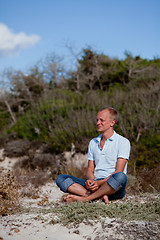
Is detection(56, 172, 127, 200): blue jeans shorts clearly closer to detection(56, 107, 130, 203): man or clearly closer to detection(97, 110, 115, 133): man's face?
detection(56, 107, 130, 203): man

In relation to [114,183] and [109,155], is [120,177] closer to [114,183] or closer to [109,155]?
[114,183]

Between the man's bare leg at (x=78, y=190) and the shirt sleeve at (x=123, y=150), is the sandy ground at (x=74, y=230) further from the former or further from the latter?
the shirt sleeve at (x=123, y=150)

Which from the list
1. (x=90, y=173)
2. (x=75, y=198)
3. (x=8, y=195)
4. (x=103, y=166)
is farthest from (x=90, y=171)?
(x=8, y=195)

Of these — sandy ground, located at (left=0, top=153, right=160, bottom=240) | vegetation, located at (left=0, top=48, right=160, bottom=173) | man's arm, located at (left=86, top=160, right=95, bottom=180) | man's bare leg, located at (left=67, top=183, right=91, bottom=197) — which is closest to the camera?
sandy ground, located at (left=0, top=153, right=160, bottom=240)

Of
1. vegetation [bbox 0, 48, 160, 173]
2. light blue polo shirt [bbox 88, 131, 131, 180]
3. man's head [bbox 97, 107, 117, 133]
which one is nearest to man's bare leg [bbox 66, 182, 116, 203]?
light blue polo shirt [bbox 88, 131, 131, 180]

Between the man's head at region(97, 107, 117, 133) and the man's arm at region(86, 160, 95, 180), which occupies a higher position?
the man's head at region(97, 107, 117, 133)

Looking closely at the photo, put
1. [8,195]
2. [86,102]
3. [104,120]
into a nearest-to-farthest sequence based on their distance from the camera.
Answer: [104,120] < [8,195] < [86,102]

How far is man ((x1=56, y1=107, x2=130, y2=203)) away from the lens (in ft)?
12.8

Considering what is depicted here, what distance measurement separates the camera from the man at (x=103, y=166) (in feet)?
12.8

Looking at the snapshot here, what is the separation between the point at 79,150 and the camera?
29.4ft

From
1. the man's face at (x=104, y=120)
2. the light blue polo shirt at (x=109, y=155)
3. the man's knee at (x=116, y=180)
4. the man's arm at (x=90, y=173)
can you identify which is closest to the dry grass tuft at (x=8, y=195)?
the man's arm at (x=90, y=173)

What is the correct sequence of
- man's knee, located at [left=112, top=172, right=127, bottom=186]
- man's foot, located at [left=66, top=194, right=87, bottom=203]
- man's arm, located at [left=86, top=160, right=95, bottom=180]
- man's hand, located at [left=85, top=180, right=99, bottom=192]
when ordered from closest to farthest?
1. man's knee, located at [left=112, top=172, right=127, bottom=186]
2. man's hand, located at [left=85, top=180, right=99, bottom=192]
3. man's foot, located at [left=66, top=194, right=87, bottom=203]
4. man's arm, located at [left=86, top=160, right=95, bottom=180]

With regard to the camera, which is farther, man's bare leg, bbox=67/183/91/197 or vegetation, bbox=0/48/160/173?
vegetation, bbox=0/48/160/173

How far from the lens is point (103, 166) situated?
4.12 metres
